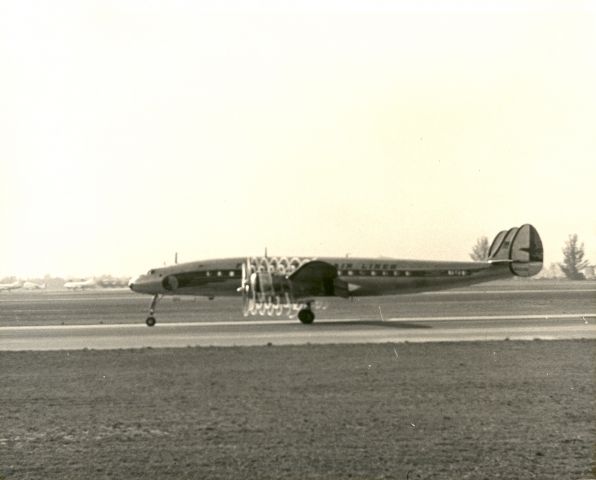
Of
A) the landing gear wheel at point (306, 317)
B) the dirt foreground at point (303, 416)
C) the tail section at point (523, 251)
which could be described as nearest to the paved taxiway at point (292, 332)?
the landing gear wheel at point (306, 317)

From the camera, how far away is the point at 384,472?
9422 millimetres

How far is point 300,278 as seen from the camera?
117ft

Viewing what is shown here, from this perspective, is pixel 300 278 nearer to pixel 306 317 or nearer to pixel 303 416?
pixel 306 317

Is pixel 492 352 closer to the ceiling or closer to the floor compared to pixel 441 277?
closer to the floor

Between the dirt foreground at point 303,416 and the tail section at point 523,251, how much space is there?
2155cm

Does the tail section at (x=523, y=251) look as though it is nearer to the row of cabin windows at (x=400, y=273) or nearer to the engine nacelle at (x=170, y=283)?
the row of cabin windows at (x=400, y=273)

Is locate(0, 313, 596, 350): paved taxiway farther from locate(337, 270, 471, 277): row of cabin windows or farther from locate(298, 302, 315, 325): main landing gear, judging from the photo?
locate(337, 270, 471, 277): row of cabin windows

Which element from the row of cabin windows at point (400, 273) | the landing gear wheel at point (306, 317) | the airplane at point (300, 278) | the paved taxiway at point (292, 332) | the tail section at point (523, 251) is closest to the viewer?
the paved taxiway at point (292, 332)

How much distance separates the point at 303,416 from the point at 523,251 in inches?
1301

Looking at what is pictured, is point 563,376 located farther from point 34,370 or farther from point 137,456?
point 34,370

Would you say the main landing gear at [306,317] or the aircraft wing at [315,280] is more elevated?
the aircraft wing at [315,280]

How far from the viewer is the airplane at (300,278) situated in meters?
35.3

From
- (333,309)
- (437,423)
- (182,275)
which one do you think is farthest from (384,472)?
(333,309)

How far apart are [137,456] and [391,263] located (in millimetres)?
29836
